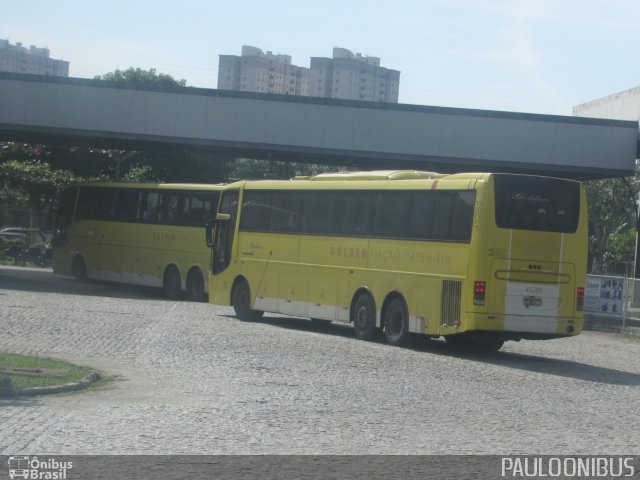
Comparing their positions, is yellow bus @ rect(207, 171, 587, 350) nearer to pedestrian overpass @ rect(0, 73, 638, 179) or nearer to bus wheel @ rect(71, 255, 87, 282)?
pedestrian overpass @ rect(0, 73, 638, 179)

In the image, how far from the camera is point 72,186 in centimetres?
3909

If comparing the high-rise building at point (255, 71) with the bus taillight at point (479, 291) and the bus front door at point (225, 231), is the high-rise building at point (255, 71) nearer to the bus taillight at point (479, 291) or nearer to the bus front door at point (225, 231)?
the bus front door at point (225, 231)

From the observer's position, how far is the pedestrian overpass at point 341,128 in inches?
1355

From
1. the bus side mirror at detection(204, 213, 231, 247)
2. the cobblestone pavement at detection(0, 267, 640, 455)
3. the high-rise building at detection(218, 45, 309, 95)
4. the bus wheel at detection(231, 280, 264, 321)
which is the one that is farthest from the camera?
the high-rise building at detection(218, 45, 309, 95)

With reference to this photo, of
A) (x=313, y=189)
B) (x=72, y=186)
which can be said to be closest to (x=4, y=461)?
(x=313, y=189)

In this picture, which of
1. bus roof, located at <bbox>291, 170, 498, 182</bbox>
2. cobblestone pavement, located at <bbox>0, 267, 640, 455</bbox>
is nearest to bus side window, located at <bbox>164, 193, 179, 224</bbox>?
cobblestone pavement, located at <bbox>0, 267, 640, 455</bbox>

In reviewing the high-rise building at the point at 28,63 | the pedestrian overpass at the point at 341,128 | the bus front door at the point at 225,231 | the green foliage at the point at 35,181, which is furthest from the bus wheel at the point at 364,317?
the high-rise building at the point at 28,63

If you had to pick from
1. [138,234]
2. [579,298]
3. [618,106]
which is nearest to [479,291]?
[579,298]

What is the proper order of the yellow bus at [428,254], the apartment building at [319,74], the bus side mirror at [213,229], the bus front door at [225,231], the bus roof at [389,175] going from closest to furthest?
the yellow bus at [428,254] → the bus roof at [389,175] → the bus front door at [225,231] → the bus side mirror at [213,229] → the apartment building at [319,74]

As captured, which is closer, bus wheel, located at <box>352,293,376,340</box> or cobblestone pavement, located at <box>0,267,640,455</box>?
cobblestone pavement, located at <box>0,267,640,455</box>

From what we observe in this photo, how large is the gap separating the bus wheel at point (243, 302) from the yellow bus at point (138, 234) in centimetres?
559

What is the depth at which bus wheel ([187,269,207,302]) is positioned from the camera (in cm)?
3225

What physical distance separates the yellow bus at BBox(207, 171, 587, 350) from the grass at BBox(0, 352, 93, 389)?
744 cm

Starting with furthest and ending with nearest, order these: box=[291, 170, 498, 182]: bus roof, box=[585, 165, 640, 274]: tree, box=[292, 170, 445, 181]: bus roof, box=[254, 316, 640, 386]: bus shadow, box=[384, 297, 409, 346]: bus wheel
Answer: box=[585, 165, 640, 274]: tree, box=[292, 170, 445, 181]: bus roof, box=[384, 297, 409, 346]: bus wheel, box=[291, 170, 498, 182]: bus roof, box=[254, 316, 640, 386]: bus shadow
